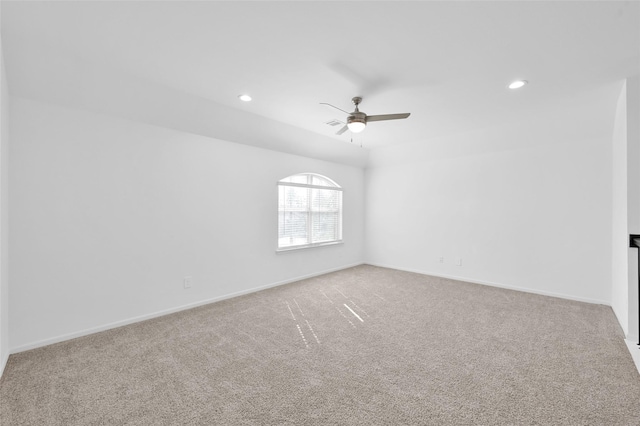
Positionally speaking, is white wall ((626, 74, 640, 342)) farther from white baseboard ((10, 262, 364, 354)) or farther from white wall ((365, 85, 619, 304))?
white baseboard ((10, 262, 364, 354))

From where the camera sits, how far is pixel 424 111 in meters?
3.74

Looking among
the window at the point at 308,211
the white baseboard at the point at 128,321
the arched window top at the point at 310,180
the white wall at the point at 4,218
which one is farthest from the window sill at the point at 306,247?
the white wall at the point at 4,218

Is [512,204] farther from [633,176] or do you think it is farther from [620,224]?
[633,176]

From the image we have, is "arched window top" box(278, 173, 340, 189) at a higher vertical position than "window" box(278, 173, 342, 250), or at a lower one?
higher

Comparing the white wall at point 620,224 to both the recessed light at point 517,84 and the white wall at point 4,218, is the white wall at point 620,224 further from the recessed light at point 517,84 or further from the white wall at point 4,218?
the white wall at point 4,218

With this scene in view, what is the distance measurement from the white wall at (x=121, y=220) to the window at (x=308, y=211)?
396 millimetres

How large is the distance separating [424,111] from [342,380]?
3343 millimetres

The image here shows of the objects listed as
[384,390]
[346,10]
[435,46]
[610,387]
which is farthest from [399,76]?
[610,387]

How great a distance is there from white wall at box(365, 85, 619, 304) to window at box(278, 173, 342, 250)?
1182 millimetres

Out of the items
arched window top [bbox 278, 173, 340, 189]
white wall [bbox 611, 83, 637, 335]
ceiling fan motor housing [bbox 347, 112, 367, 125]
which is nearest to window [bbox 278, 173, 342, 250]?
arched window top [bbox 278, 173, 340, 189]

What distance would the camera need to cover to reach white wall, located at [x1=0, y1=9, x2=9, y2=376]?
2.21m

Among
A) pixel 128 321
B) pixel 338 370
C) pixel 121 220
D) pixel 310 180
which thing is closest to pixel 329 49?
pixel 338 370

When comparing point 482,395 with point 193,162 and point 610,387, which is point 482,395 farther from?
point 193,162

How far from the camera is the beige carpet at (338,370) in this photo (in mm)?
1773
